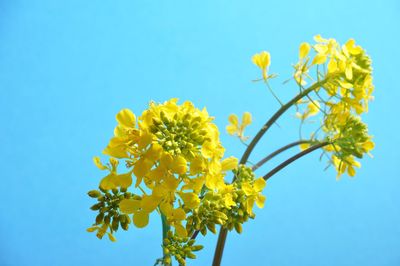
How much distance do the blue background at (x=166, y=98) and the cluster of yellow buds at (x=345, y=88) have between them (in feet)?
2.56

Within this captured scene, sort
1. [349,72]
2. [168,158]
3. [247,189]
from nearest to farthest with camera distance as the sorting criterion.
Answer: [168,158], [247,189], [349,72]

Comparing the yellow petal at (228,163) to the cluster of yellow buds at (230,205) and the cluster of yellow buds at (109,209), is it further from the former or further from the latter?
the cluster of yellow buds at (109,209)

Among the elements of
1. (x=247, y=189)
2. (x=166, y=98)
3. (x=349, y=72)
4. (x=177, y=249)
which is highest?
(x=166, y=98)

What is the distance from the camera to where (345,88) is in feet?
2.83

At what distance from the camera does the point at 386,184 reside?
1796 millimetres

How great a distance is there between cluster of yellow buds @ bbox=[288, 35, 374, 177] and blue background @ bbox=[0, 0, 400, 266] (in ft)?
2.56

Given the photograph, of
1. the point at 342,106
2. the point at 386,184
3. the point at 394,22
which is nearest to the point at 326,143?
the point at 342,106

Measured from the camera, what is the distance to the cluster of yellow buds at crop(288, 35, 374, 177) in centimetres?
85

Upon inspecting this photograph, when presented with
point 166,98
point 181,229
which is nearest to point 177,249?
point 181,229

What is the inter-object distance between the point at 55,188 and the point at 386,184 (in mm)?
1201

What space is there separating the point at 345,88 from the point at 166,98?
873 mm

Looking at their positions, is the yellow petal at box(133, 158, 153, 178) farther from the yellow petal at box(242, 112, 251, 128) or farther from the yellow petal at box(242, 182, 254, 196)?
the yellow petal at box(242, 112, 251, 128)

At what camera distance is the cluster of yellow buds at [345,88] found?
85cm

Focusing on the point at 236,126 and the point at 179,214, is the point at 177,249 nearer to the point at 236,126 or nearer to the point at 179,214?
the point at 179,214
